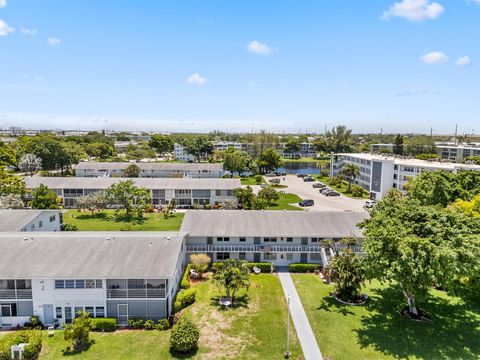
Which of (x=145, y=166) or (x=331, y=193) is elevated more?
(x=145, y=166)

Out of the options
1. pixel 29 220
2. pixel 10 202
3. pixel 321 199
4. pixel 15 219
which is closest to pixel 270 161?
pixel 321 199

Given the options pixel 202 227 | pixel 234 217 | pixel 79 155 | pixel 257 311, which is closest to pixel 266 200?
pixel 234 217

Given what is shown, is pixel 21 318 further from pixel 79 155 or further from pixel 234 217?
pixel 79 155

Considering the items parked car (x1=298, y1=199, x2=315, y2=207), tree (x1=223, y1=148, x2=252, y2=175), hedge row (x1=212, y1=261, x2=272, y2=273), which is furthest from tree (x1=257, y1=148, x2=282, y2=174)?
hedge row (x1=212, y1=261, x2=272, y2=273)

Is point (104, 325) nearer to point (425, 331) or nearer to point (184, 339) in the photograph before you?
point (184, 339)

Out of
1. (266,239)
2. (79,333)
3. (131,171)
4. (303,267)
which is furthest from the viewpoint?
(131,171)

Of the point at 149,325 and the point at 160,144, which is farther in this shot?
the point at 160,144
